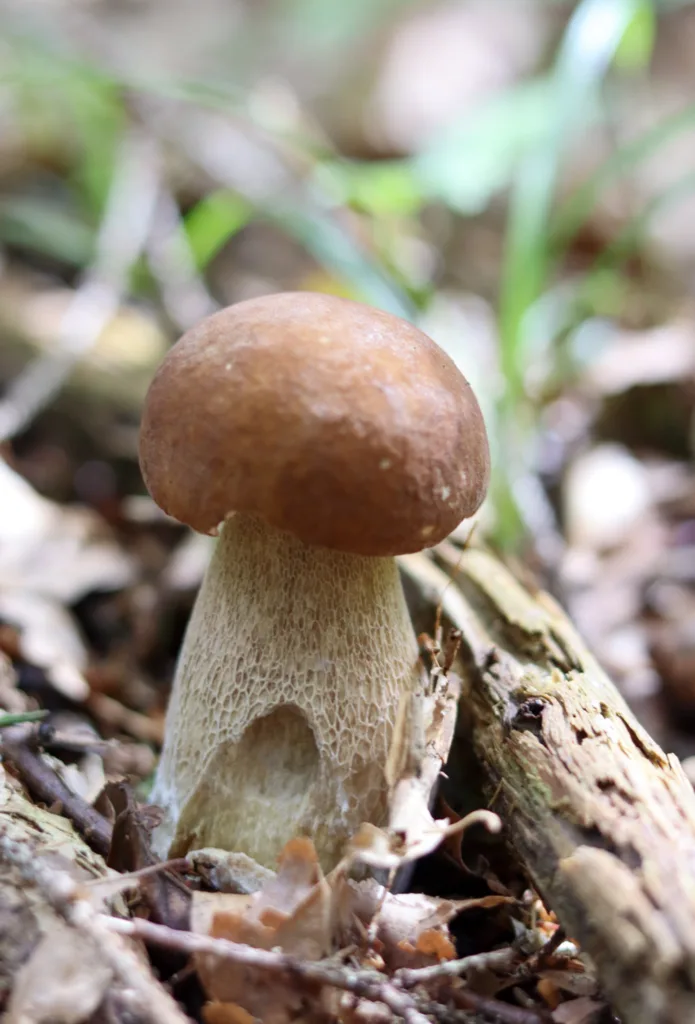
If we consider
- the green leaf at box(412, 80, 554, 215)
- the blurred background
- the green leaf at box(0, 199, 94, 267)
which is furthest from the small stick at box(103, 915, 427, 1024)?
the green leaf at box(0, 199, 94, 267)

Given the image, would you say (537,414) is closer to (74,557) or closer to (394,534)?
(74,557)

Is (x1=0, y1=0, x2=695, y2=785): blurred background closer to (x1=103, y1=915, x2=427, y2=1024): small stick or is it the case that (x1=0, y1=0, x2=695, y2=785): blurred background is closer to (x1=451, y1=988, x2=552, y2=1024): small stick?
(x1=103, y1=915, x2=427, y2=1024): small stick

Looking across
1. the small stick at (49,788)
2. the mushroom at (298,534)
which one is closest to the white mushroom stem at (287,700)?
the mushroom at (298,534)

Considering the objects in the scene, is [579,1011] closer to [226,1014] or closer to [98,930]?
[226,1014]

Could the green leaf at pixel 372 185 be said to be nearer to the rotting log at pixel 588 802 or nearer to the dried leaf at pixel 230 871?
the rotting log at pixel 588 802

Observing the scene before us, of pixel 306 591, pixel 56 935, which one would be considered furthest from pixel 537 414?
pixel 56 935

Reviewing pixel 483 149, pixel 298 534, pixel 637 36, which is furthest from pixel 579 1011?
pixel 637 36
